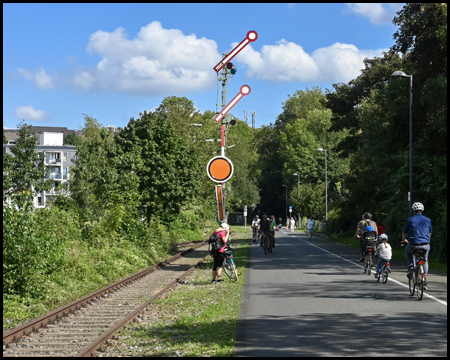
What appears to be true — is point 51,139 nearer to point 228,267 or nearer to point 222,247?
point 228,267

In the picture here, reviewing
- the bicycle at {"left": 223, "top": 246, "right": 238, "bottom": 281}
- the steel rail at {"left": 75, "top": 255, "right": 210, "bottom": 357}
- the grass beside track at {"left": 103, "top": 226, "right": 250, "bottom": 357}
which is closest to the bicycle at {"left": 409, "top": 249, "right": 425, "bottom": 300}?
the grass beside track at {"left": 103, "top": 226, "right": 250, "bottom": 357}

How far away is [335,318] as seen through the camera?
1072 centimetres

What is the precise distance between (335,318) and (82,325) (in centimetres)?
442

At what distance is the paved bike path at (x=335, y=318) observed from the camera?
8305 millimetres

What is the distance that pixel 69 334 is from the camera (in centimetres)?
1005

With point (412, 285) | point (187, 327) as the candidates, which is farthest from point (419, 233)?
point (187, 327)

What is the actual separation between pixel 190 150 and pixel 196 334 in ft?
90.1

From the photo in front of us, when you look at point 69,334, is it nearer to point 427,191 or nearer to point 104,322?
point 104,322

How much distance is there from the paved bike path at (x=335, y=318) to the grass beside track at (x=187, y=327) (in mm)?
248

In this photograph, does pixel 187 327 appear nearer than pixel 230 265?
Yes

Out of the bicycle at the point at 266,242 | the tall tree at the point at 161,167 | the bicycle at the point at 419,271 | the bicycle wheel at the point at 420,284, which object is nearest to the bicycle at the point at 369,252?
the bicycle at the point at 419,271

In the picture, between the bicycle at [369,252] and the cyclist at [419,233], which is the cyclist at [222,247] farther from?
the cyclist at [419,233]

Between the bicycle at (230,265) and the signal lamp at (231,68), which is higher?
the signal lamp at (231,68)

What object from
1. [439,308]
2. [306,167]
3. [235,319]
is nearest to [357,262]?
[439,308]
